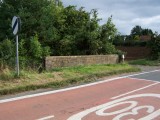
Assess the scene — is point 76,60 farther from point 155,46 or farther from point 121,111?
point 155,46

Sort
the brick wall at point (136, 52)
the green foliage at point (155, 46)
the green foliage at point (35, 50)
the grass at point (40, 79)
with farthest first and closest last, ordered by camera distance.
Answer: the brick wall at point (136, 52) < the green foliage at point (155, 46) < the green foliage at point (35, 50) < the grass at point (40, 79)

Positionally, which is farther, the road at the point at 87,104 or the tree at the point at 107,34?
the tree at the point at 107,34

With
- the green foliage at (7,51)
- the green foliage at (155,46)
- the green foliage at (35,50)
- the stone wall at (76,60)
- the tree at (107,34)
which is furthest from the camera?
the green foliage at (155,46)

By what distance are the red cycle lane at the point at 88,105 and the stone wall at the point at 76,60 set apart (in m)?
4.16

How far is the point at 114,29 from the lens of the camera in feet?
77.4

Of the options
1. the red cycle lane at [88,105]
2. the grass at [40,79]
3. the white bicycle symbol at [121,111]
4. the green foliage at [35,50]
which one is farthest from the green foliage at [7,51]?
the white bicycle symbol at [121,111]

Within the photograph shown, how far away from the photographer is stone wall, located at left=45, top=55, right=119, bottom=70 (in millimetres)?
15757

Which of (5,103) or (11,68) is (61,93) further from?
(11,68)

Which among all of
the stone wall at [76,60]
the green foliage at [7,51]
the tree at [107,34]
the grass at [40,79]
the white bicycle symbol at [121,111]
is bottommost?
the white bicycle symbol at [121,111]

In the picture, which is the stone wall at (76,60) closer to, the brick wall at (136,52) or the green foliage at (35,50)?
the green foliage at (35,50)

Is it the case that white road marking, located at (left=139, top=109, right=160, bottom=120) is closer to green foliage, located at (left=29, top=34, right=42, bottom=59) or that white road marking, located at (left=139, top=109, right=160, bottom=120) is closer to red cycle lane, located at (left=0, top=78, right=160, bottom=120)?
red cycle lane, located at (left=0, top=78, right=160, bottom=120)

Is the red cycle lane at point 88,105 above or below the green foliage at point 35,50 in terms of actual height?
below

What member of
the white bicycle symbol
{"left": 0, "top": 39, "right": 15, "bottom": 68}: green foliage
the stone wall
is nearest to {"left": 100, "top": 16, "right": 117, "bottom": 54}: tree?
the stone wall

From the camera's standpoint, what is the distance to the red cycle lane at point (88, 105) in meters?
7.79
